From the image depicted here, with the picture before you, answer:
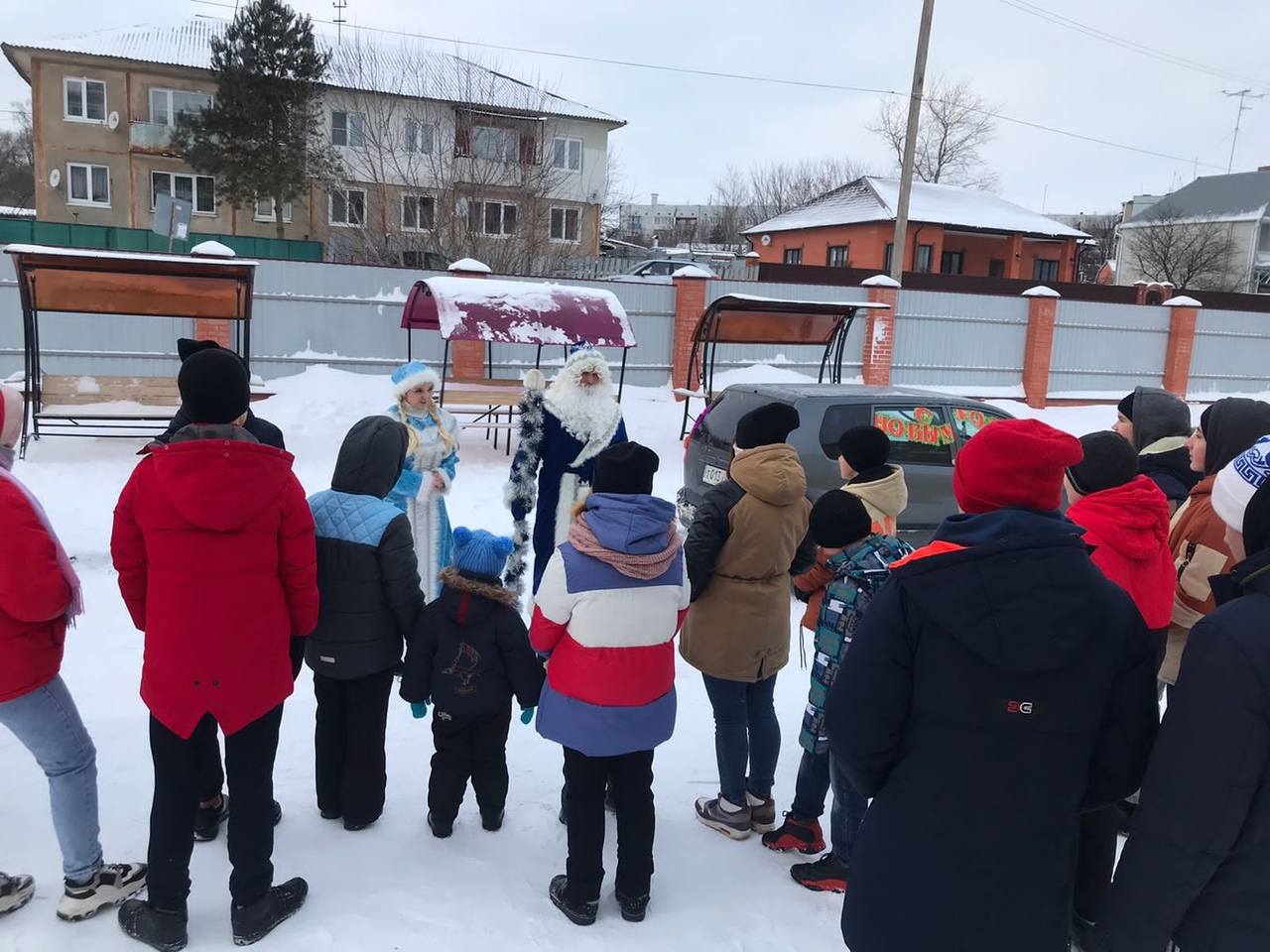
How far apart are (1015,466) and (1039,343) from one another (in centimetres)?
1735

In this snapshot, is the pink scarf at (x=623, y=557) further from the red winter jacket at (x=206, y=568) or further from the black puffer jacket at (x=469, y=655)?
the red winter jacket at (x=206, y=568)

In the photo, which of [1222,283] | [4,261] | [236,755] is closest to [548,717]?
[236,755]

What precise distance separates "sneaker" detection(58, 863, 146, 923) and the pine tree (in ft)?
93.9

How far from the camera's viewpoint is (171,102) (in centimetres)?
3117

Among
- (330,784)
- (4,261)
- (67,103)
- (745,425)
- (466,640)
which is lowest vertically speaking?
(330,784)

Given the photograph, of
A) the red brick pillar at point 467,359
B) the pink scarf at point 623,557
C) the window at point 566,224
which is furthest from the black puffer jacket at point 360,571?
the window at point 566,224

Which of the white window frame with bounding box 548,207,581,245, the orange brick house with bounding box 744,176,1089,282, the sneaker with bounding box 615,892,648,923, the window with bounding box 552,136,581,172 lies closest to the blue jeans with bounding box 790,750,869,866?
the sneaker with bounding box 615,892,648,923

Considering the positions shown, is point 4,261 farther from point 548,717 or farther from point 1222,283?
point 1222,283

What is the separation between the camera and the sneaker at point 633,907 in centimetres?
301

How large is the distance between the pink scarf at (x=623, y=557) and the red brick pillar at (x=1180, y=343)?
19.3 meters

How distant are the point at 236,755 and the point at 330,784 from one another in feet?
2.52

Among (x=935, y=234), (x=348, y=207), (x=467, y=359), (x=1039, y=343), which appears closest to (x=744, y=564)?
(x=467, y=359)

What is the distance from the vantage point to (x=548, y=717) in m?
2.97

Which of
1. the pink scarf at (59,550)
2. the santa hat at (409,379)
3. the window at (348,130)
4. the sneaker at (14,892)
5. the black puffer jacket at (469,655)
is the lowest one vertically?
the sneaker at (14,892)
